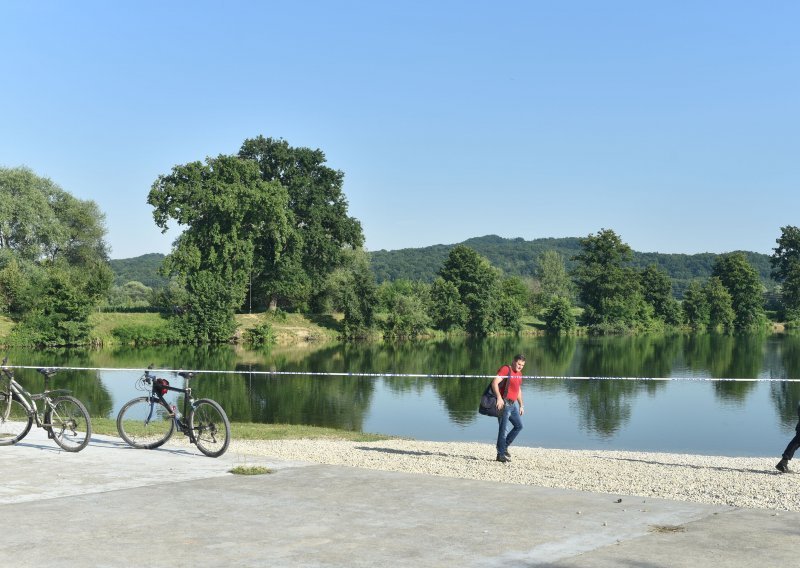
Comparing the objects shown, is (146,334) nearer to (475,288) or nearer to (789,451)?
(475,288)

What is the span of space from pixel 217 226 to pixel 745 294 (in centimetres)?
6952

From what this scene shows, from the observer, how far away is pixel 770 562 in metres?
6.82

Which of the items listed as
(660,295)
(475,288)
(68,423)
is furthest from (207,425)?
(660,295)

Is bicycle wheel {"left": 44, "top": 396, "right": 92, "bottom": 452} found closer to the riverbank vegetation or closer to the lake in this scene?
the lake

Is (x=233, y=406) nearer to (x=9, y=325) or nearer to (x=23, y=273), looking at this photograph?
(x=9, y=325)

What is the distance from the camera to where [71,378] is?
37.7 metres

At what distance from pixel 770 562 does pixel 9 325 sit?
201 ft

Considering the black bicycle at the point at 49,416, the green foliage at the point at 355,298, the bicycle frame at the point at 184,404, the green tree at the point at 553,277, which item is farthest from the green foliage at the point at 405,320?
the bicycle frame at the point at 184,404

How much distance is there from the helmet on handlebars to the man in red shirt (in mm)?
4678

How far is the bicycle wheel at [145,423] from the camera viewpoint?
516 inches

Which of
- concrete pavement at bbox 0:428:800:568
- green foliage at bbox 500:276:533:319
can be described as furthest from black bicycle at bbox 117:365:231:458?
green foliage at bbox 500:276:533:319

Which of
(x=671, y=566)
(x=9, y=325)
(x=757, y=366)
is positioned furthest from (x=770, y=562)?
(x=9, y=325)

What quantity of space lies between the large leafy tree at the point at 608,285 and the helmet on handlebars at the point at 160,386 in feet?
282

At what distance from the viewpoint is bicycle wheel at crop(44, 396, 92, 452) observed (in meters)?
12.7
